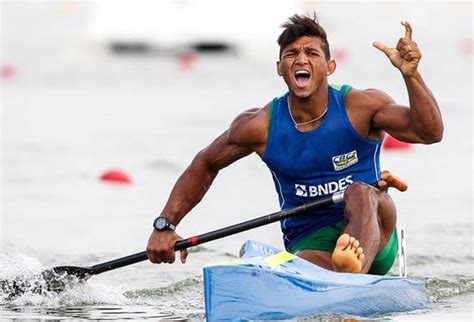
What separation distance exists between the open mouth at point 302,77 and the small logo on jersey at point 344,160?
51cm

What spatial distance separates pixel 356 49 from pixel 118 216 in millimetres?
18171

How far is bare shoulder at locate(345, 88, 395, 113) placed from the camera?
816 centimetres

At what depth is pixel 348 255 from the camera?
763 cm

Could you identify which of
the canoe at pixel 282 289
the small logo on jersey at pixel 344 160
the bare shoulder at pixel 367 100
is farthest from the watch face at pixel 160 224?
the bare shoulder at pixel 367 100

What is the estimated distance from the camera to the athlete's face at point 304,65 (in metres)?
8.09

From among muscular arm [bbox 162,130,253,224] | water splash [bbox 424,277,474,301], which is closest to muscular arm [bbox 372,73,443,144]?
muscular arm [bbox 162,130,253,224]

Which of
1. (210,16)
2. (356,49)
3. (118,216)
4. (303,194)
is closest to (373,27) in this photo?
(356,49)

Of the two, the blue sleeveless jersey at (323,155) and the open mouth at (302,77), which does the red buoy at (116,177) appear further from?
the open mouth at (302,77)

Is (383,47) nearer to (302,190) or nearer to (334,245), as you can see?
(302,190)

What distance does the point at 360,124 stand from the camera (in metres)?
8.23

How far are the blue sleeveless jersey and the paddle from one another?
13cm

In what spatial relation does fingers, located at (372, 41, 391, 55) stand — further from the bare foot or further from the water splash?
the water splash

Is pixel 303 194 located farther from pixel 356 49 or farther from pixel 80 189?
pixel 356 49

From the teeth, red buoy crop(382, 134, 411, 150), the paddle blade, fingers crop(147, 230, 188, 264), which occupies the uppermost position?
red buoy crop(382, 134, 411, 150)
